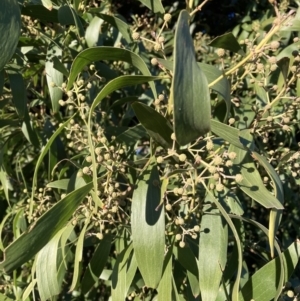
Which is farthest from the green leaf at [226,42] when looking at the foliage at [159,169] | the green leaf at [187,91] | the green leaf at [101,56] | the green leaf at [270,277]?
the green leaf at [270,277]

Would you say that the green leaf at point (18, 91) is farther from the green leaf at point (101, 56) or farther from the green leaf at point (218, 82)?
the green leaf at point (218, 82)

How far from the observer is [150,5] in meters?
0.99

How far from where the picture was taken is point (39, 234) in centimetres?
75

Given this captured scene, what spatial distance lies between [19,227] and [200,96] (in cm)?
85

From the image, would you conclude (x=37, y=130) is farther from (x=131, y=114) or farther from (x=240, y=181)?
(x=240, y=181)

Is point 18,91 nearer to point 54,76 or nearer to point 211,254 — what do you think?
point 54,76

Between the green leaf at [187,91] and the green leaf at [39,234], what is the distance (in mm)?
270

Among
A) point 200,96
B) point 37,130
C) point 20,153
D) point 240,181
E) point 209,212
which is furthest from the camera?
point 20,153

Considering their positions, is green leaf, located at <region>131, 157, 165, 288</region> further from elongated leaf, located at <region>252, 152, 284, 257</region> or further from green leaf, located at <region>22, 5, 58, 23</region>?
green leaf, located at <region>22, 5, 58, 23</region>

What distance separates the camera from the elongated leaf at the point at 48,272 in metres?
0.89

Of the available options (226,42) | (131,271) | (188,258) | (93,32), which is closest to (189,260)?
(188,258)

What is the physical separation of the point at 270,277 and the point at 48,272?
0.41 meters

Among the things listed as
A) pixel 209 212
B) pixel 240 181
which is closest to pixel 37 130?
pixel 209 212

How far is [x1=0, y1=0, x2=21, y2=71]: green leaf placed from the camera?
692 mm
